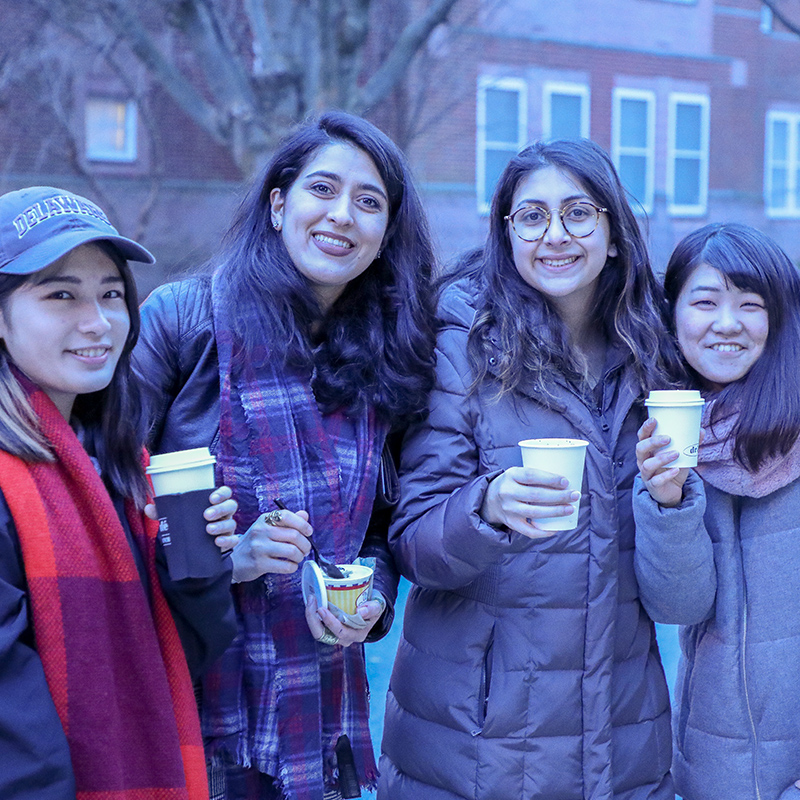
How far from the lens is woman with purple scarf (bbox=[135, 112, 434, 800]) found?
2.40 metres

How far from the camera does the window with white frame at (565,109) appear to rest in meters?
17.0

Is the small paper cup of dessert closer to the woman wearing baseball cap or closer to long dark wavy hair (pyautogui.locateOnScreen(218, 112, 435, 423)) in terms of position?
the woman wearing baseball cap

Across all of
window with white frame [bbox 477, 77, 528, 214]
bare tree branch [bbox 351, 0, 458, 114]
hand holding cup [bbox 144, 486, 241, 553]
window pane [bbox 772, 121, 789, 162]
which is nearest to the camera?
hand holding cup [bbox 144, 486, 241, 553]

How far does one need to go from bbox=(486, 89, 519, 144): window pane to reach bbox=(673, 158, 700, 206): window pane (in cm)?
403

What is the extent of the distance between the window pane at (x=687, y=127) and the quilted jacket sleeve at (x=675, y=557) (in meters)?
17.8

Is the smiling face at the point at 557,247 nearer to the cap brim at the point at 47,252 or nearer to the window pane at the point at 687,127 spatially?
the cap brim at the point at 47,252

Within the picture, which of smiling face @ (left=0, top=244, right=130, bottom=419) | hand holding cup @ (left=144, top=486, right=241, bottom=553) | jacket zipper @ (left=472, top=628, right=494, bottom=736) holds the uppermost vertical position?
smiling face @ (left=0, top=244, right=130, bottom=419)

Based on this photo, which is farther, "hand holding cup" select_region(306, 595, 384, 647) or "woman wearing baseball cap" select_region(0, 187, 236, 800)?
"hand holding cup" select_region(306, 595, 384, 647)

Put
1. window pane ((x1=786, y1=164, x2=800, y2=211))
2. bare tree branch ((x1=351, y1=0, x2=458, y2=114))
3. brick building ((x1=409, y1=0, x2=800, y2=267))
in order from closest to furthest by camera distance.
→ bare tree branch ((x1=351, y1=0, x2=458, y2=114)) → brick building ((x1=409, y1=0, x2=800, y2=267)) → window pane ((x1=786, y1=164, x2=800, y2=211))

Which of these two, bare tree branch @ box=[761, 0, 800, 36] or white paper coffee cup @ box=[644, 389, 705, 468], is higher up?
bare tree branch @ box=[761, 0, 800, 36]

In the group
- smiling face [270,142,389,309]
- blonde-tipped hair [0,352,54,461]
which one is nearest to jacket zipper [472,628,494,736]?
smiling face [270,142,389,309]

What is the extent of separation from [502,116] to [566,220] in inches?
588

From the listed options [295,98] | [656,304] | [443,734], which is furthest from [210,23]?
[443,734]

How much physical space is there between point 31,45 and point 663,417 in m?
12.3
